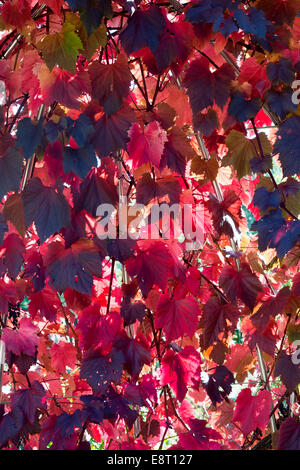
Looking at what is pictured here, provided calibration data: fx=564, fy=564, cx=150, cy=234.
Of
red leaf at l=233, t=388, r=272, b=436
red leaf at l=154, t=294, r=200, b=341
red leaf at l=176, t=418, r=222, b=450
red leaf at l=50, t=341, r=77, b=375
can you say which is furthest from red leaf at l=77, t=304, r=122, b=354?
red leaf at l=50, t=341, r=77, b=375

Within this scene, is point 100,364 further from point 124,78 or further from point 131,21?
point 131,21

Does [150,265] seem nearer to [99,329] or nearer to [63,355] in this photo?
[99,329]

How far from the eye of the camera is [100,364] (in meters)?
1.23

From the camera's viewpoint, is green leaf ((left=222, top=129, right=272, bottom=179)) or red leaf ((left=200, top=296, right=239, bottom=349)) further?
red leaf ((left=200, top=296, right=239, bottom=349))

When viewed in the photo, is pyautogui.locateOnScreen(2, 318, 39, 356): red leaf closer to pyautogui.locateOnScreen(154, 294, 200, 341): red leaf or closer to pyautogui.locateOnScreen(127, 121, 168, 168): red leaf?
pyautogui.locateOnScreen(154, 294, 200, 341): red leaf

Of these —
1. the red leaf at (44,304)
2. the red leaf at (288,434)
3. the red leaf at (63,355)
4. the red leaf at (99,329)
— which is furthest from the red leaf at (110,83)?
the red leaf at (63,355)

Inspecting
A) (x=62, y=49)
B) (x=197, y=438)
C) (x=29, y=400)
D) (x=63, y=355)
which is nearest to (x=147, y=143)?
(x=62, y=49)

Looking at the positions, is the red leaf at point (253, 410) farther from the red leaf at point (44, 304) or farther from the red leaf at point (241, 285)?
the red leaf at point (44, 304)

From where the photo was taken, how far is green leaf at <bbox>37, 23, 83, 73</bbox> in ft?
3.44

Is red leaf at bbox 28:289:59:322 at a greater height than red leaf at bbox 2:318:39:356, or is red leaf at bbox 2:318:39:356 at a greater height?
red leaf at bbox 28:289:59:322

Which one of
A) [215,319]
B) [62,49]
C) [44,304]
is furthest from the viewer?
[44,304]

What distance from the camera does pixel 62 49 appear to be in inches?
41.4

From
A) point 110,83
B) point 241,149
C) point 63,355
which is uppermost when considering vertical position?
point 110,83
